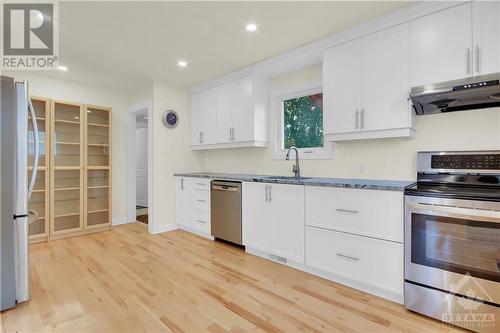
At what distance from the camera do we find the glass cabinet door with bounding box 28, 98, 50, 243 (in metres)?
3.53

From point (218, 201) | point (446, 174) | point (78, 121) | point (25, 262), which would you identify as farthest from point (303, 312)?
point (78, 121)

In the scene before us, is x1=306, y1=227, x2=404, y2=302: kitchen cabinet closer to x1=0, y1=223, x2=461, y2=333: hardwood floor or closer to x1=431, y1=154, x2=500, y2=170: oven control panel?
x1=0, y1=223, x2=461, y2=333: hardwood floor

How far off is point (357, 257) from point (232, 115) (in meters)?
2.49

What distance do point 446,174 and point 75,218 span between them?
15.8 ft

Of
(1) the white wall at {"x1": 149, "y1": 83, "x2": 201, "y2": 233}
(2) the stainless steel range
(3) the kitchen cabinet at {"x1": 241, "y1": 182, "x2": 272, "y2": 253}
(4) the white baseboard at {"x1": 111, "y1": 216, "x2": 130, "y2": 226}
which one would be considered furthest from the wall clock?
(2) the stainless steel range

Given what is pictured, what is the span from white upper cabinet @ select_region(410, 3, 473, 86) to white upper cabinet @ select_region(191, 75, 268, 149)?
73.3 inches

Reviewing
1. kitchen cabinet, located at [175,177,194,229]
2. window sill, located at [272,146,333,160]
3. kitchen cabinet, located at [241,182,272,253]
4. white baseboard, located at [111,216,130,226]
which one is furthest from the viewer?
white baseboard, located at [111,216,130,226]

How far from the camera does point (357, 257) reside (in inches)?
84.9

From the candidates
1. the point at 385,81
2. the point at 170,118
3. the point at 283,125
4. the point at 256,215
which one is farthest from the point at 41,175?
the point at 385,81

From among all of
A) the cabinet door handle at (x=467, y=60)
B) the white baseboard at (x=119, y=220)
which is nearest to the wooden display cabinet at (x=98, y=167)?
the white baseboard at (x=119, y=220)

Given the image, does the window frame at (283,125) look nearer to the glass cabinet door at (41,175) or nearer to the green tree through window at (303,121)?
the green tree through window at (303,121)

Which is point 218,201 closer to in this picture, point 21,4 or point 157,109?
point 157,109

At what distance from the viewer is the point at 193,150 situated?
A: 4520mm

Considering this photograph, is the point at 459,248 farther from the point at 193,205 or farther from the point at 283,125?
the point at 193,205
